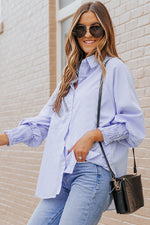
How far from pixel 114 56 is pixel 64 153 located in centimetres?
56

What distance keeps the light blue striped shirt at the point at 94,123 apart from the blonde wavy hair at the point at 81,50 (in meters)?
0.04

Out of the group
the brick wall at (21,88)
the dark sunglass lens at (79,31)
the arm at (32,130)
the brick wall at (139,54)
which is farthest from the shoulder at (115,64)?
the brick wall at (21,88)

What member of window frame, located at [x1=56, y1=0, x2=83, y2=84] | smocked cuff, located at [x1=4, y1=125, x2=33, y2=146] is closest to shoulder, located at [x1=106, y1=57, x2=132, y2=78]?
smocked cuff, located at [x1=4, y1=125, x2=33, y2=146]

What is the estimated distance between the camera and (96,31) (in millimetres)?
2479

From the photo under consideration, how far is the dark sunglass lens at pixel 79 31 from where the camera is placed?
2.52 metres

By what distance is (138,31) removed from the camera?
13.8 feet

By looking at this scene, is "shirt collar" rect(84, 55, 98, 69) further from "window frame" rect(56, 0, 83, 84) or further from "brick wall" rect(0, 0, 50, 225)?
"brick wall" rect(0, 0, 50, 225)

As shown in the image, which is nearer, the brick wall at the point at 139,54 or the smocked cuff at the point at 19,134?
the smocked cuff at the point at 19,134

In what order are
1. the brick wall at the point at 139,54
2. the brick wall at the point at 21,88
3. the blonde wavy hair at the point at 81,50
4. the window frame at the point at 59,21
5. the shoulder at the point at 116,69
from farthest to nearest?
the brick wall at the point at 21,88
the window frame at the point at 59,21
the brick wall at the point at 139,54
the blonde wavy hair at the point at 81,50
the shoulder at the point at 116,69

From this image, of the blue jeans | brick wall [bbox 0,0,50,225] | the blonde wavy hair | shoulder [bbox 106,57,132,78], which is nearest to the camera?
the blue jeans

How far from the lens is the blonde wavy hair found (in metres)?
2.45

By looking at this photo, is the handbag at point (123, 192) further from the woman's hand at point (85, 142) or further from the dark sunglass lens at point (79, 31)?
the dark sunglass lens at point (79, 31)

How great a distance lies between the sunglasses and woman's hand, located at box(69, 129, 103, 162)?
0.53m

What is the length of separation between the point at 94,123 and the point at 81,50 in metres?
0.48
